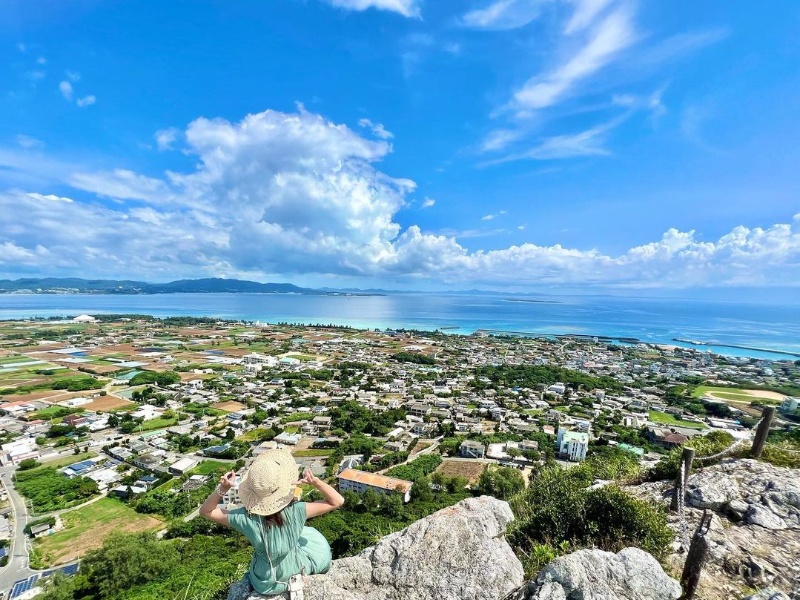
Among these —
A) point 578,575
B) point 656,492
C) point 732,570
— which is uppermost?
point 578,575

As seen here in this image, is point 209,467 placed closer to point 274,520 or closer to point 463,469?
point 463,469

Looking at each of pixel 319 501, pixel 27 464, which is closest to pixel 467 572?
pixel 319 501

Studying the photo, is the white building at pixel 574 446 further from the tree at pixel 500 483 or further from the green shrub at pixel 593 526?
the green shrub at pixel 593 526

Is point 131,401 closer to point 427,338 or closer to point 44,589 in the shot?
point 44,589

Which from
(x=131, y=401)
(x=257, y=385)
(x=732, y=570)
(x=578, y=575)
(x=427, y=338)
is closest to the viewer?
(x=578, y=575)

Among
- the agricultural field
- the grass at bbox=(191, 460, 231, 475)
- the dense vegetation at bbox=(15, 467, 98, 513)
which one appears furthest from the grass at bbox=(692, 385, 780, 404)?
the dense vegetation at bbox=(15, 467, 98, 513)

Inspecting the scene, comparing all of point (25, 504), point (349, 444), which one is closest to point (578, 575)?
point (349, 444)
